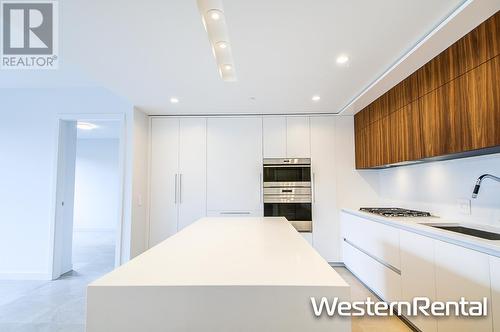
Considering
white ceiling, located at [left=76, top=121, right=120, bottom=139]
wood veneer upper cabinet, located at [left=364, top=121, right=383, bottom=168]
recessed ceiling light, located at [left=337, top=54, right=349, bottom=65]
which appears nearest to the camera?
recessed ceiling light, located at [left=337, top=54, right=349, bottom=65]

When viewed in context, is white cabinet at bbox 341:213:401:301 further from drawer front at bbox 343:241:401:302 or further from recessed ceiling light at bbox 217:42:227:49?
recessed ceiling light at bbox 217:42:227:49

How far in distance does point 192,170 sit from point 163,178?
0.48 meters

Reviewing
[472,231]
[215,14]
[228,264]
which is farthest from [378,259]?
[215,14]

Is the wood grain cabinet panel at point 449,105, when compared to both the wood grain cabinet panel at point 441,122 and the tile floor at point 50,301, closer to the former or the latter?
the wood grain cabinet panel at point 441,122

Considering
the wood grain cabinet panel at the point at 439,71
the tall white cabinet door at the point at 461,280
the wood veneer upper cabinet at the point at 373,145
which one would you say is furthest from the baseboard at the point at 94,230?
the wood grain cabinet panel at the point at 439,71

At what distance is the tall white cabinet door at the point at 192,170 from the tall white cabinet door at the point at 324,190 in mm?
1728

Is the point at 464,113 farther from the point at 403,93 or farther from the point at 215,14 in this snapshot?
the point at 215,14

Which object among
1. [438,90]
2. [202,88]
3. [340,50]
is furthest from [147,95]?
[438,90]

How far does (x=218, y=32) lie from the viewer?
186 cm

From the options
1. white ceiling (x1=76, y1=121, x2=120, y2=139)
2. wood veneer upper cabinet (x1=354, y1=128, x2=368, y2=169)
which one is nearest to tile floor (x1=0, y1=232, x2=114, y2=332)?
white ceiling (x1=76, y1=121, x2=120, y2=139)

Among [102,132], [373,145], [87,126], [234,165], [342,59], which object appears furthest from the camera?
[102,132]

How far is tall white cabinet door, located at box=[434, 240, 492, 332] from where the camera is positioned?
1516mm

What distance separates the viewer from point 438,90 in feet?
7.09

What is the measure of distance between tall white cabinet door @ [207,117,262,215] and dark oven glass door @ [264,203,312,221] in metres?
0.16
